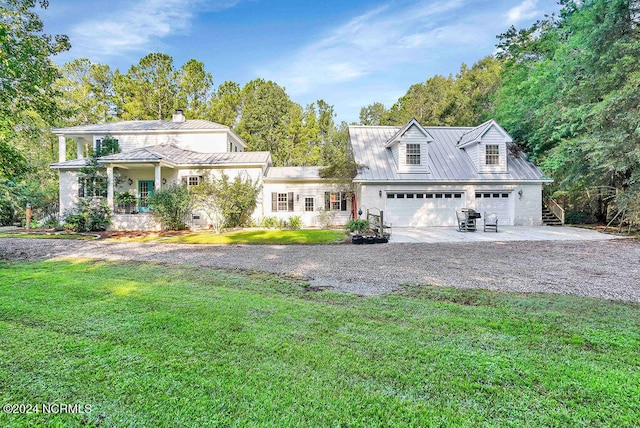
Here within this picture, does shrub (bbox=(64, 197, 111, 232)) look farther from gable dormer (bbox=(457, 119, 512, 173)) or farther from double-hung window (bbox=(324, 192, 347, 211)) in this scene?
gable dormer (bbox=(457, 119, 512, 173))

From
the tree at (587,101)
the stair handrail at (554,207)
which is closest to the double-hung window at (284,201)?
the tree at (587,101)

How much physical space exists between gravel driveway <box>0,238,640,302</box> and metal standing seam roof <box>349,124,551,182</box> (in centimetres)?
655

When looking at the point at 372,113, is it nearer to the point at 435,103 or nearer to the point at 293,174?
the point at 435,103

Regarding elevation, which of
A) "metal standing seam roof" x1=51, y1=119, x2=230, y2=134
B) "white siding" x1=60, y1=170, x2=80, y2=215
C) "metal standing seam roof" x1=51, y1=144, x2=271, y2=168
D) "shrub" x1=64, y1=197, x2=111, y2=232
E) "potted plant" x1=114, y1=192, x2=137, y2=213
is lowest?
"shrub" x1=64, y1=197, x2=111, y2=232

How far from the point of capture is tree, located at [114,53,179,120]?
30.7m

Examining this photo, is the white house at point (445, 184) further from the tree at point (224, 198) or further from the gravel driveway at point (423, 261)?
the gravel driveway at point (423, 261)

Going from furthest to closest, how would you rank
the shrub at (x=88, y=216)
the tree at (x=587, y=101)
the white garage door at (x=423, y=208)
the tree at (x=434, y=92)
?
the tree at (x=434, y=92)
the white garage door at (x=423, y=208)
the shrub at (x=88, y=216)
the tree at (x=587, y=101)

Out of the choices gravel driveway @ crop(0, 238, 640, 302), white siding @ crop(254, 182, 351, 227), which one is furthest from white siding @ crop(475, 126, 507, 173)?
white siding @ crop(254, 182, 351, 227)

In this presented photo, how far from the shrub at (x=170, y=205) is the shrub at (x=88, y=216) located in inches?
94.8

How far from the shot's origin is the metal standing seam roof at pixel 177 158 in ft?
50.5

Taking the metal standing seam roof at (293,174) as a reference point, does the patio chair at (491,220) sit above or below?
below

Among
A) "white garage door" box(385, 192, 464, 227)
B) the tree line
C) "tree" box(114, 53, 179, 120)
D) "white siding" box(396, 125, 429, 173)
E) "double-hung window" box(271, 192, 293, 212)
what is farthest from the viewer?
"tree" box(114, 53, 179, 120)

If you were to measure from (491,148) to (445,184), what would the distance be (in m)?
3.73

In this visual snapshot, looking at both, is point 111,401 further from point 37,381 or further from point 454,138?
point 454,138
